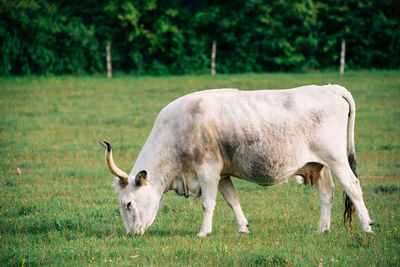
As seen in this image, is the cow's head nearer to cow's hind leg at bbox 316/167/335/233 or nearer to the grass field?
the grass field

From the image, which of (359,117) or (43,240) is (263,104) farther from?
(359,117)

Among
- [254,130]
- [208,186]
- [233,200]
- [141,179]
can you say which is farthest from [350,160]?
[141,179]

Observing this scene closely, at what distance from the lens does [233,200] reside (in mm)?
8945

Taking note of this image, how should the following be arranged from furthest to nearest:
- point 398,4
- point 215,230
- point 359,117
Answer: point 398,4 → point 359,117 → point 215,230

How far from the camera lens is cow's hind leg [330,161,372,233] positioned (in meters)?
8.22

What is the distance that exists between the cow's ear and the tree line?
26.0 meters

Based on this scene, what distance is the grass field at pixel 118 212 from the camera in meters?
7.46

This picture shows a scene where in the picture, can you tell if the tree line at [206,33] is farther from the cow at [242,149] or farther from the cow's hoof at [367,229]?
the cow's hoof at [367,229]

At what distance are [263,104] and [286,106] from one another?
348 millimetres

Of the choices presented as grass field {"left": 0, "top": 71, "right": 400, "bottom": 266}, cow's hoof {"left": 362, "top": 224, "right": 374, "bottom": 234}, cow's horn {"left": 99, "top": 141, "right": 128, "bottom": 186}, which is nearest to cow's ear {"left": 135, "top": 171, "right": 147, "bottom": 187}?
cow's horn {"left": 99, "top": 141, "right": 128, "bottom": 186}

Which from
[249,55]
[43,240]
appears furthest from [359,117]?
[249,55]

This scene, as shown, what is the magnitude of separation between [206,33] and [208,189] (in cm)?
3044

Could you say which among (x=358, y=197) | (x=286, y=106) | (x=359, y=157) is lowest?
(x=359, y=157)

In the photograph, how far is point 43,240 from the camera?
27.8 ft
